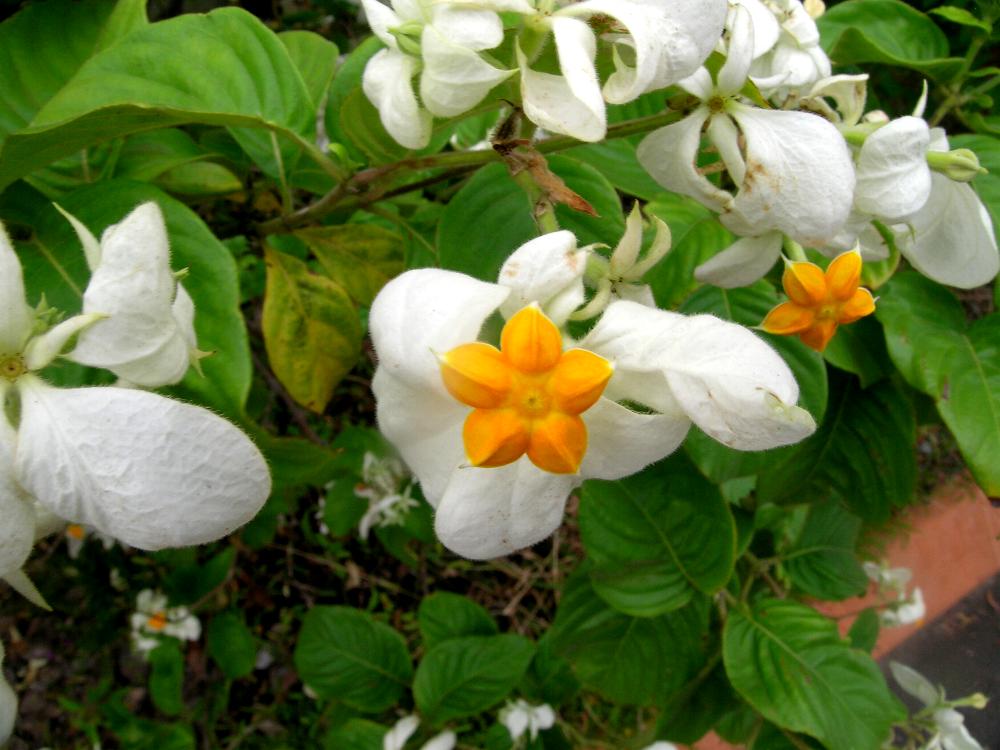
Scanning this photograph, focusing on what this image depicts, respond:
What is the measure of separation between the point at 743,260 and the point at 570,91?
7.0 inches

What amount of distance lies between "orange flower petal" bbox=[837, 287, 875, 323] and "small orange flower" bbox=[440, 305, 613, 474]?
23cm

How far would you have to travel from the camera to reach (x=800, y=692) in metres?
0.88

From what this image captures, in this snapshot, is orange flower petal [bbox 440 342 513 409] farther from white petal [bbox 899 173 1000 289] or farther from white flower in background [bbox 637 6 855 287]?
white petal [bbox 899 173 1000 289]

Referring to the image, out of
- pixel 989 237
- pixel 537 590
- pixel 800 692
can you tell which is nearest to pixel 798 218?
Result: pixel 989 237

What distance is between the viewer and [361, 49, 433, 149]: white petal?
15.6 inches

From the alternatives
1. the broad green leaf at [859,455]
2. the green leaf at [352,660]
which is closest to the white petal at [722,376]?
the broad green leaf at [859,455]

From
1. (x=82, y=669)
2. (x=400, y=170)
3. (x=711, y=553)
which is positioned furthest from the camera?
(x=82, y=669)

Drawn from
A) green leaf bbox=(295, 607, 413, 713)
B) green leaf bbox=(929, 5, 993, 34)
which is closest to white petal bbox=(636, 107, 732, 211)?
green leaf bbox=(929, 5, 993, 34)

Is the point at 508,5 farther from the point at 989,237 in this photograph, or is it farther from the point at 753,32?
the point at 989,237

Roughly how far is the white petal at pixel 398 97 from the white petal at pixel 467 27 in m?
0.03

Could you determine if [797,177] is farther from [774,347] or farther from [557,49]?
[774,347]

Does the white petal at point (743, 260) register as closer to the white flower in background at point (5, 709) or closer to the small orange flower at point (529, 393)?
the small orange flower at point (529, 393)

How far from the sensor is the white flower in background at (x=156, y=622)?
135cm

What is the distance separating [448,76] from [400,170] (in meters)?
0.18
